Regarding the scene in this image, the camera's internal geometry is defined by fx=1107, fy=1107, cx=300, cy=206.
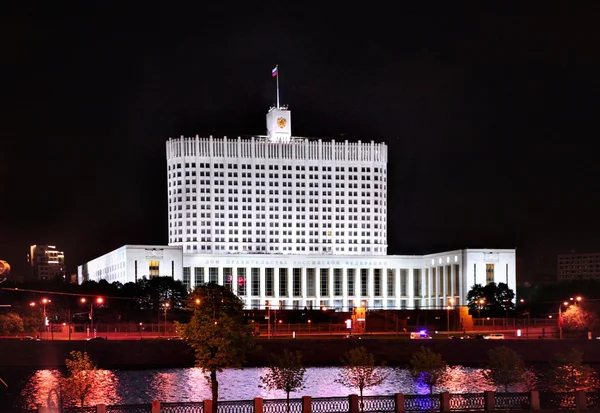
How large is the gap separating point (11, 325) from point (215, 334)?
84.6 meters

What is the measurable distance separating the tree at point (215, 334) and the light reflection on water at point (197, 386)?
2110cm

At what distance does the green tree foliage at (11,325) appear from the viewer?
139m

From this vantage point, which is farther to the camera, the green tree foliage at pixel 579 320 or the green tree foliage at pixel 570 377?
the green tree foliage at pixel 579 320

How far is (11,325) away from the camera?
139 m

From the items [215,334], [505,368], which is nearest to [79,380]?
[215,334]

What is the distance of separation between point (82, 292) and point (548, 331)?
281ft

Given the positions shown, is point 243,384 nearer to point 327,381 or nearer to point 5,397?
point 327,381

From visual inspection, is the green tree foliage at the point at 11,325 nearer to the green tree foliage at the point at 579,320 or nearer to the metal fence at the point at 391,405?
the green tree foliage at the point at 579,320

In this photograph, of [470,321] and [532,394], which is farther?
[470,321]

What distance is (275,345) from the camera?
12569 centimetres

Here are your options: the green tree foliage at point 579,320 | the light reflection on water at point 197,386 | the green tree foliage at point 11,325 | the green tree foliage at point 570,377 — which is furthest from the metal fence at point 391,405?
the green tree foliage at point 11,325

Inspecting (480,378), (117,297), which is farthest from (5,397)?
(117,297)

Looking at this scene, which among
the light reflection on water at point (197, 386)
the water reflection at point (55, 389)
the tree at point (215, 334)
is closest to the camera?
the tree at point (215, 334)

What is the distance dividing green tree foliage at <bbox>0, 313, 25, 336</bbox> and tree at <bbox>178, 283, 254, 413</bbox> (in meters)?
82.2
